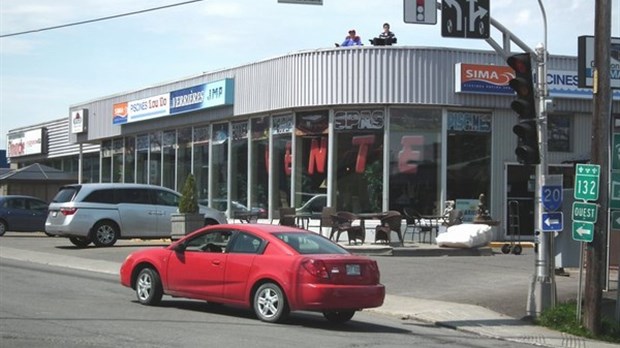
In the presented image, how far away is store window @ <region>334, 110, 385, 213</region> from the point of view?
26.9 metres

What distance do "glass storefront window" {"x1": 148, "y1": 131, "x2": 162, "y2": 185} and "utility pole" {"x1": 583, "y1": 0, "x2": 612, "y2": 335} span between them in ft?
78.2

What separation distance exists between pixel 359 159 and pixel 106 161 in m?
17.3

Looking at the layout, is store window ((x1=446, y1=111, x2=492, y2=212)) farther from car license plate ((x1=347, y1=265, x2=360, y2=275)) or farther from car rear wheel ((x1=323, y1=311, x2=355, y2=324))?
car license plate ((x1=347, y1=265, x2=360, y2=275))

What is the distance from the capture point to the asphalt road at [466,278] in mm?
16750

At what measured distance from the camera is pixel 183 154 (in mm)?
34344

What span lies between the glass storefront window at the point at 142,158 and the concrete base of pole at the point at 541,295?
24.2m

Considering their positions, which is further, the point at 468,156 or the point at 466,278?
the point at 468,156

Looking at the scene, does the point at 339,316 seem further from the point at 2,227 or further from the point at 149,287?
the point at 2,227

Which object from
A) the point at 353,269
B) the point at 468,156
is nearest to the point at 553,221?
the point at 353,269

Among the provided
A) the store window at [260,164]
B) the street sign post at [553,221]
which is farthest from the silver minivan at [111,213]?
the street sign post at [553,221]

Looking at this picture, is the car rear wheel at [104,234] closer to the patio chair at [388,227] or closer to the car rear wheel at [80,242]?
the car rear wheel at [80,242]

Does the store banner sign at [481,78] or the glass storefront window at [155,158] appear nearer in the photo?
the store banner sign at [481,78]

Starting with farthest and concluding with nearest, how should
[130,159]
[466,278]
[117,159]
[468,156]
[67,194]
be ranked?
[117,159] < [130,159] < [468,156] < [67,194] < [466,278]

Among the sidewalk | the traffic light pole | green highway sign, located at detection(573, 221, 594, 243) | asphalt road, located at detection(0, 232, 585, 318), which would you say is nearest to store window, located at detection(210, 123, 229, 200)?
asphalt road, located at detection(0, 232, 585, 318)
